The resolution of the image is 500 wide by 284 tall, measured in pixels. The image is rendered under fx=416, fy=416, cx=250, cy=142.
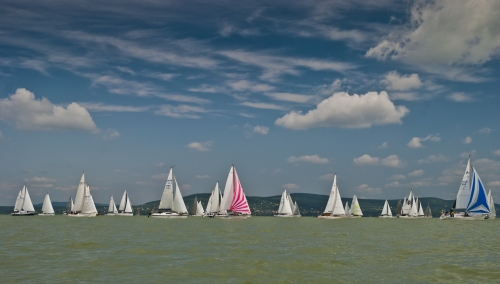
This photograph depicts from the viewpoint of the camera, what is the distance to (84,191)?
12106cm

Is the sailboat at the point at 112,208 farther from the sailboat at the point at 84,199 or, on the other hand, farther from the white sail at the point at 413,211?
the white sail at the point at 413,211

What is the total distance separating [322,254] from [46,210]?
474 ft

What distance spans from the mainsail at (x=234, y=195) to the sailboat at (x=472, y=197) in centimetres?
5475

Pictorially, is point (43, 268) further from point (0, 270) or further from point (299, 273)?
point (299, 273)

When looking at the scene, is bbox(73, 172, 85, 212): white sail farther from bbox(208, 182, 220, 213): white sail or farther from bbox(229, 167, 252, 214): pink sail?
bbox(229, 167, 252, 214): pink sail

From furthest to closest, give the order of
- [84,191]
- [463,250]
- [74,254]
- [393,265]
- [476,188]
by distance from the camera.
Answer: [84,191] < [476,188] < [463,250] < [74,254] < [393,265]

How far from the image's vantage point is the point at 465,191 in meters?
102

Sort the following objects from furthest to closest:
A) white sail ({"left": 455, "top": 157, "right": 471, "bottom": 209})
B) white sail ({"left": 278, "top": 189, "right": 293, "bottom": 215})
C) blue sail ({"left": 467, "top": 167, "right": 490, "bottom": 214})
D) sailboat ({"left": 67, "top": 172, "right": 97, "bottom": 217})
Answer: white sail ({"left": 278, "top": 189, "right": 293, "bottom": 215}) < sailboat ({"left": 67, "top": 172, "right": 97, "bottom": 217}) < white sail ({"left": 455, "top": 157, "right": 471, "bottom": 209}) < blue sail ({"left": 467, "top": 167, "right": 490, "bottom": 214})

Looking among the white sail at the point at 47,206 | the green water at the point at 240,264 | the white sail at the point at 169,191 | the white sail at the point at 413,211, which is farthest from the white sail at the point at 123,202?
the green water at the point at 240,264

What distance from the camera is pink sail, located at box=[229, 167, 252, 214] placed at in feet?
291

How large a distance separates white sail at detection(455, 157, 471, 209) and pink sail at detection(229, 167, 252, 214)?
179ft

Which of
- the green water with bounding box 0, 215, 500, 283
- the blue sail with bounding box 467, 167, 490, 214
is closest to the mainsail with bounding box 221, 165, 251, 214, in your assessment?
the blue sail with bounding box 467, 167, 490, 214

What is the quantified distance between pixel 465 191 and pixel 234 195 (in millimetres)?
57558

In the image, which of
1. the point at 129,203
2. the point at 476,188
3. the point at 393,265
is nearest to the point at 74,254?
the point at 393,265
